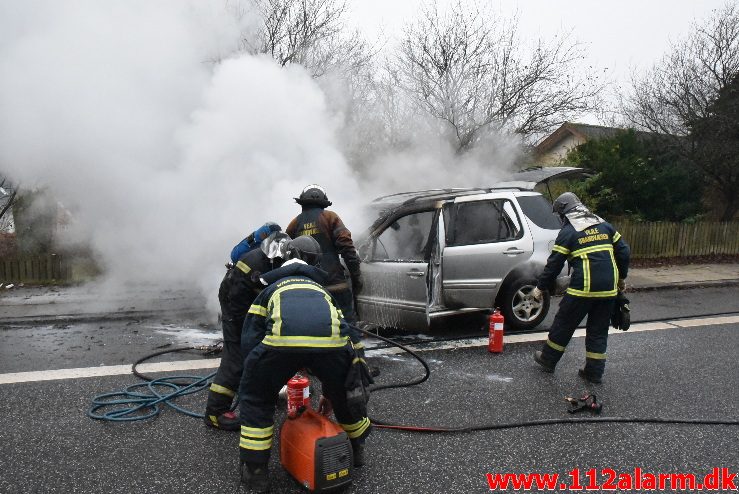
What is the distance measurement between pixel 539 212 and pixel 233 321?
4216 mm

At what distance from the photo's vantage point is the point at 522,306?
6.39 m

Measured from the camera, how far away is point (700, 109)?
15.5 meters

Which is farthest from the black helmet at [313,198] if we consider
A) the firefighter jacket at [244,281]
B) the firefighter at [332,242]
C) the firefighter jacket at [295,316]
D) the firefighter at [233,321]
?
the firefighter jacket at [295,316]

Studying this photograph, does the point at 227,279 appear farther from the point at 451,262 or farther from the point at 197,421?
the point at 451,262

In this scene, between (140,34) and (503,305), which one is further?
(140,34)

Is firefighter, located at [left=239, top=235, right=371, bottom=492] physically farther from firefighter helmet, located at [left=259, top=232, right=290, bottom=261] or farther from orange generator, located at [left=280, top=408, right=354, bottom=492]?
firefighter helmet, located at [left=259, top=232, right=290, bottom=261]

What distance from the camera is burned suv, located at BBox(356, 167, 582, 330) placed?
5.79 metres

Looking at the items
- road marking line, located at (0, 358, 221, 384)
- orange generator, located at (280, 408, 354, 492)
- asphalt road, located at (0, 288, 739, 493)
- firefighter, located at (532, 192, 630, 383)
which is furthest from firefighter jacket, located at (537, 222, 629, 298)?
road marking line, located at (0, 358, 221, 384)

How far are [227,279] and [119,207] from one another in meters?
4.81

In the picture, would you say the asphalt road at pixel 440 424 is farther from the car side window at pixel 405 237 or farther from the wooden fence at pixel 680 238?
the wooden fence at pixel 680 238

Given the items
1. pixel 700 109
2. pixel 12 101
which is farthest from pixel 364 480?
pixel 700 109

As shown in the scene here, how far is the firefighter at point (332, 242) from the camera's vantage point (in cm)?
495

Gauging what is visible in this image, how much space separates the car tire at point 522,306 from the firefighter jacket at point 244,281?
11.3 feet

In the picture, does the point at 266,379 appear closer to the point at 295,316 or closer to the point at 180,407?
the point at 295,316
